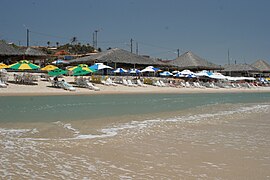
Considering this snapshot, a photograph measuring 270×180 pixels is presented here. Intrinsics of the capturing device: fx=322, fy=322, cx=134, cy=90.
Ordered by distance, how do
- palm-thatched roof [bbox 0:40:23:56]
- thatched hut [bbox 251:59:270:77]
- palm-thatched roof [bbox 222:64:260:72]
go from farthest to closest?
thatched hut [bbox 251:59:270:77] → palm-thatched roof [bbox 222:64:260:72] → palm-thatched roof [bbox 0:40:23:56]

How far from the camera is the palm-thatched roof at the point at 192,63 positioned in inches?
1460

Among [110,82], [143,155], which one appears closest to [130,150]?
[143,155]

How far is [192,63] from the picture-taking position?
37.3m

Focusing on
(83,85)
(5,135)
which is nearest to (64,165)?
(5,135)

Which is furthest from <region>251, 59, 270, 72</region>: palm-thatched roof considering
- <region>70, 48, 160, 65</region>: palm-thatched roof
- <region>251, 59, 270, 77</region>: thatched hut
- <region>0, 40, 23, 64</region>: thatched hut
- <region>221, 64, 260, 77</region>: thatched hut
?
<region>0, 40, 23, 64</region>: thatched hut

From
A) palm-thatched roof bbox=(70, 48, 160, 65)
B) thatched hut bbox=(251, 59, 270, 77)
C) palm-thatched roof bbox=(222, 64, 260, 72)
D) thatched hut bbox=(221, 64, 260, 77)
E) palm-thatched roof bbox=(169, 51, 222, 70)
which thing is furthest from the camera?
thatched hut bbox=(251, 59, 270, 77)

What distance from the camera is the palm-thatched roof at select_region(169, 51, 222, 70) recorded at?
122ft

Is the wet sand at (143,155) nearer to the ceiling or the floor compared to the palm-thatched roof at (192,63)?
nearer to the floor

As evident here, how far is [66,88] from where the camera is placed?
19062mm

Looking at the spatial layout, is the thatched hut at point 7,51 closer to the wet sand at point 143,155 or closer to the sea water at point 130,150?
the sea water at point 130,150

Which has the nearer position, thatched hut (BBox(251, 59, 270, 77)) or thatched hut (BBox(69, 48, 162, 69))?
thatched hut (BBox(69, 48, 162, 69))

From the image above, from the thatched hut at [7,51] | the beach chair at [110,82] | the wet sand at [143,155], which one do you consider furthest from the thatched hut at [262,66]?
the wet sand at [143,155]

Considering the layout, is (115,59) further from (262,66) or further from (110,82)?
(262,66)

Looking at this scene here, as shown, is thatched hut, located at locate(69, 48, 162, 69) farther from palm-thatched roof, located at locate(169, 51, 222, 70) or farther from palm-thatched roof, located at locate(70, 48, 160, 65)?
palm-thatched roof, located at locate(169, 51, 222, 70)
